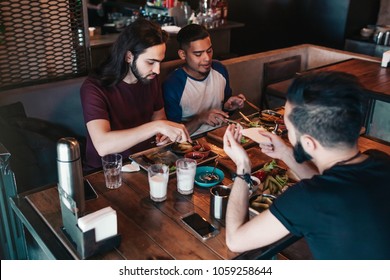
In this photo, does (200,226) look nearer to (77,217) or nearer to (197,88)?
(77,217)

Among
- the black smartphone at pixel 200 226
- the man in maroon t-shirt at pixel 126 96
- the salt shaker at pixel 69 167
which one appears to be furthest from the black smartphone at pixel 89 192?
the black smartphone at pixel 200 226

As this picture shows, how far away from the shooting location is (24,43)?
2.75m

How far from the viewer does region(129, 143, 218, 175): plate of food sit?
1980 mm

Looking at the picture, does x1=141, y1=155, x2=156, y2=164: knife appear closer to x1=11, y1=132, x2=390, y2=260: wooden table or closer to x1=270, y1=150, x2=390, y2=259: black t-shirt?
x1=11, y1=132, x2=390, y2=260: wooden table

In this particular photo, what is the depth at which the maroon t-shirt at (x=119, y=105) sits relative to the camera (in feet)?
7.04

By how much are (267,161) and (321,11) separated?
5.04 m

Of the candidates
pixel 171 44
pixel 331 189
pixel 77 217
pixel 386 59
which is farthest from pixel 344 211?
pixel 171 44

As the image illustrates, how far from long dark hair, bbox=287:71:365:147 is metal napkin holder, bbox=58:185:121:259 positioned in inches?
29.5

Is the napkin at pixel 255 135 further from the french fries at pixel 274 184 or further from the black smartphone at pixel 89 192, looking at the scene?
the black smartphone at pixel 89 192

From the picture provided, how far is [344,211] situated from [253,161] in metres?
0.86

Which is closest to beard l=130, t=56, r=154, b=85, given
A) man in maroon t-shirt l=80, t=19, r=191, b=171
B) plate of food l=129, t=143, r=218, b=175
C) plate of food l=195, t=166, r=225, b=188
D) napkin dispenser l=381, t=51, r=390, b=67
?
man in maroon t-shirt l=80, t=19, r=191, b=171

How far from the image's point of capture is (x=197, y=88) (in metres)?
2.85

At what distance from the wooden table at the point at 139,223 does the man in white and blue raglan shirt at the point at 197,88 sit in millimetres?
851

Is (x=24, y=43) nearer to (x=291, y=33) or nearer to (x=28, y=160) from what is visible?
(x=28, y=160)
